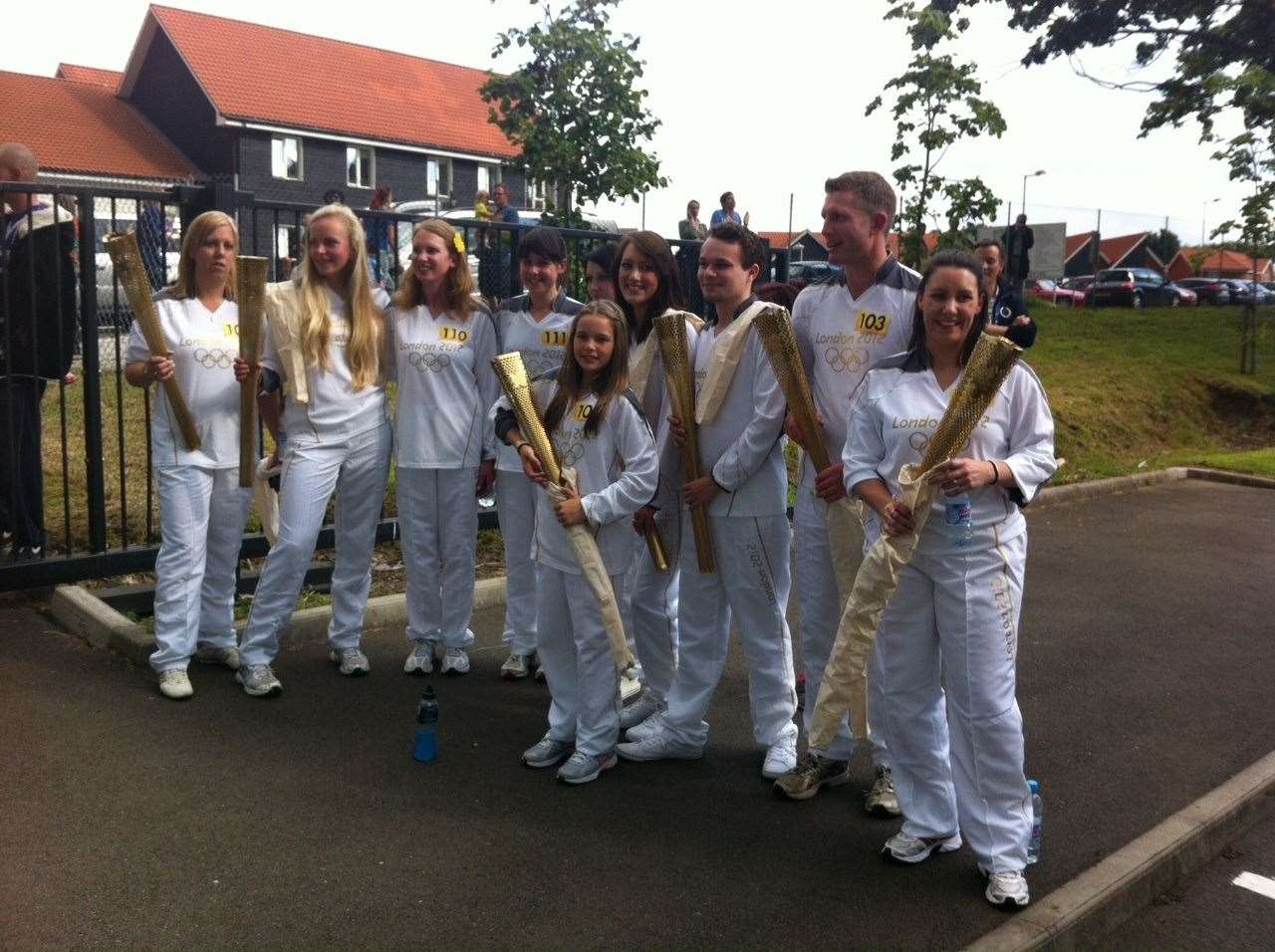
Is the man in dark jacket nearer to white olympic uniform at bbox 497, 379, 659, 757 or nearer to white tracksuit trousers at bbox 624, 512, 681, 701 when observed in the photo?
white olympic uniform at bbox 497, 379, 659, 757

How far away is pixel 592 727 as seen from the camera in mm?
5039

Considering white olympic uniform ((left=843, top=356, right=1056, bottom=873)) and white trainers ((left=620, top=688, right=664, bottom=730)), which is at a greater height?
white olympic uniform ((left=843, top=356, right=1056, bottom=873))

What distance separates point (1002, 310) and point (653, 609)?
2.44m

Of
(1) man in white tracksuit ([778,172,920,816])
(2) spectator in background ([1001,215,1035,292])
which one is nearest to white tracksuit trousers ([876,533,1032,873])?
(1) man in white tracksuit ([778,172,920,816])

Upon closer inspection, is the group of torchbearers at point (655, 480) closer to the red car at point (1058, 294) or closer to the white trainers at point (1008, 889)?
the white trainers at point (1008, 889)

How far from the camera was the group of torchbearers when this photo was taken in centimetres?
411

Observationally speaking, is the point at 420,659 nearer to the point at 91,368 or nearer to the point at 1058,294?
the point at 91,368

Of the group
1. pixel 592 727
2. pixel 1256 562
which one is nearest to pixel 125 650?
pixel 592 727

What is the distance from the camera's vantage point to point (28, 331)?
710cm

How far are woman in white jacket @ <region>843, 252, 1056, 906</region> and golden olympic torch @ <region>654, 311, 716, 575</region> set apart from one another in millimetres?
934

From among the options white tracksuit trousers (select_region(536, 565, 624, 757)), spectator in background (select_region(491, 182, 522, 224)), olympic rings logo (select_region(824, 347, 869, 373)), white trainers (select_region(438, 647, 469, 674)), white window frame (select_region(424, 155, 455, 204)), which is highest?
white window frame (select_region(424, 155, 455, 204))

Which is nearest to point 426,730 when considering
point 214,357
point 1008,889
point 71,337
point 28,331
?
point 214,357

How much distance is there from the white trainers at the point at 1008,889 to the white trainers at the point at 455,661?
9.99ft

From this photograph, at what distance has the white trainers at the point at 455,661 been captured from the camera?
6.32 m
